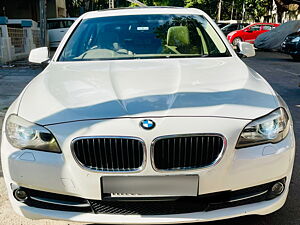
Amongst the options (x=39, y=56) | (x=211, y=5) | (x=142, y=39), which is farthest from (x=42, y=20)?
(x=211, y=5)

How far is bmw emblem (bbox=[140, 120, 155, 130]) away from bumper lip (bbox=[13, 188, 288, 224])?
50 centimetres

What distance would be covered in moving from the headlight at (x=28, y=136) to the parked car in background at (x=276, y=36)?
1675cm

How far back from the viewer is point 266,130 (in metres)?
2.02

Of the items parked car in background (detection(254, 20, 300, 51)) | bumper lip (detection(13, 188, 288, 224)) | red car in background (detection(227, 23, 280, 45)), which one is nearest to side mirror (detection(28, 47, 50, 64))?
bumper lip (detection(13, 188, 288, 224))

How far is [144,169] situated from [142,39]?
181 centimetres

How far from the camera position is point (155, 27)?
11.5 feet

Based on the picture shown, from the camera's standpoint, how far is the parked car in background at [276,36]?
16.9 meters

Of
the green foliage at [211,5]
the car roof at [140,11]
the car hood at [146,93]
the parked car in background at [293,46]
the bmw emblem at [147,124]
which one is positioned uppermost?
the green foliage at [211,5]

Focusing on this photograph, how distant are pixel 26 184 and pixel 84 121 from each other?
20.1 inches

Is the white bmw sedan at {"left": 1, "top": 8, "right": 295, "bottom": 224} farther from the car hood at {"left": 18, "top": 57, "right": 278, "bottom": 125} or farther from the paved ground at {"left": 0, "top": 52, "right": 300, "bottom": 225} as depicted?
the paved ground at {"left": 0, "top": 52, "right": 300, "bottom": 225}

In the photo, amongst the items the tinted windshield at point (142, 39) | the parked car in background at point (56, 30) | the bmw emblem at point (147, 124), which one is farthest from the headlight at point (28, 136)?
the parked car in background at point (56, 30)

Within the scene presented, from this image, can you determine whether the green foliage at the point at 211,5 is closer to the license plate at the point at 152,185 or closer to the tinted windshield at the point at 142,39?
the tinted windshield at the point at 142,39

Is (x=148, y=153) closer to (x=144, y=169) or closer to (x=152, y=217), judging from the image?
(x=144, y=169)

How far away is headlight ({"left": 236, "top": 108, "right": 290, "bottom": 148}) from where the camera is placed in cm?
195
